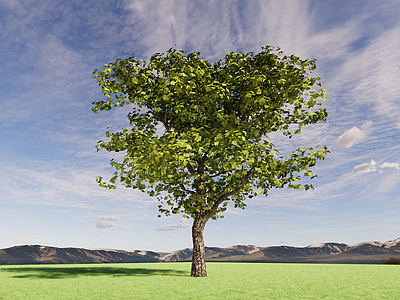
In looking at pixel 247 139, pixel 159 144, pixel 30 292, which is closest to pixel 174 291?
pixel 30 292

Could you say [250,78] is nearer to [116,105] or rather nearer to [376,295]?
[116,105]

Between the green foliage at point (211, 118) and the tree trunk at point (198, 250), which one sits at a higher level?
the green foliage at point (211, 118)

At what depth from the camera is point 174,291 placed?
13320mm

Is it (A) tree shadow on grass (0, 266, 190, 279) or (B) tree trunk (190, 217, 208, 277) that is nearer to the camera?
(A) tree shadow on grass (0, 266, 190, 279)

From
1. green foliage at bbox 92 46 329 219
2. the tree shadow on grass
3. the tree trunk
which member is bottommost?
the tree shadow on grass

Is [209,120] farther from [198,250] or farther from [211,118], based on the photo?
[198,250]

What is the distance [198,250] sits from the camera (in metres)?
21.4

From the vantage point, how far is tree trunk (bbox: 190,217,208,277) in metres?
21.0

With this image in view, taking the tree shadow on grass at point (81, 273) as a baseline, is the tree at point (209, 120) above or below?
above

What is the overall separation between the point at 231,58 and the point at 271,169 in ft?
29.6

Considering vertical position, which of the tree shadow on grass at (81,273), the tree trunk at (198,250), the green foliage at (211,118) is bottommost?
the tree shadow on grass at (81,273)

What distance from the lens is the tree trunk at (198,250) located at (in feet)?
69.0

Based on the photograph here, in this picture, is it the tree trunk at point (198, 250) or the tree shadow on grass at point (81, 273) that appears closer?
the tree shadow on grass at point (81, 273)

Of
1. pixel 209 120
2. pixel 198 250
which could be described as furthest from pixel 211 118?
pixel 198 250
